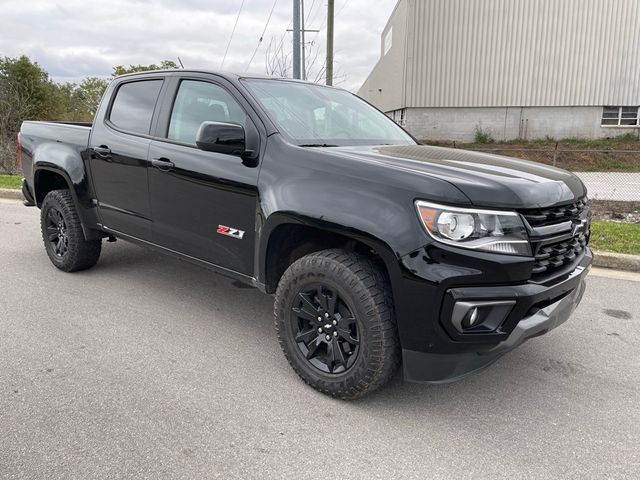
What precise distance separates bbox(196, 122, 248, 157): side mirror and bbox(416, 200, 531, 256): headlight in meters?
1.30

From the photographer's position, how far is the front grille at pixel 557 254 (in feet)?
8.24

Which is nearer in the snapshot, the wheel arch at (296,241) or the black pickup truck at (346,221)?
the black pickup truck at (346,221)

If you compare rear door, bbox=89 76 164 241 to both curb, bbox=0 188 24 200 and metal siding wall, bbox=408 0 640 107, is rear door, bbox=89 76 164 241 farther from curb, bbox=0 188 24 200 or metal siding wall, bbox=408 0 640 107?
metal siding wall, bbox=408 0 640 107

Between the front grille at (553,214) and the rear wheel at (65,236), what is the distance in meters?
3.94

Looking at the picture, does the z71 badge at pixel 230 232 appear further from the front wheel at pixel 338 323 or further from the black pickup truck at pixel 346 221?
the front wheel at pixel 338 323

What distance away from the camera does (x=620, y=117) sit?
2759 centimetres

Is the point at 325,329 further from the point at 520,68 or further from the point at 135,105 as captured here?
the point at 520,68

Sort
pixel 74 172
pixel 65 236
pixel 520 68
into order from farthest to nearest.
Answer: pixel 520 68
pixel 65 236
pixel 74 172

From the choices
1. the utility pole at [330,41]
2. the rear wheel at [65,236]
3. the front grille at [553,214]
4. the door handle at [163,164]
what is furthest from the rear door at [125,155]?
the utility pole at [330,41]

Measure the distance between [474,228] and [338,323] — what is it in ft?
2.93

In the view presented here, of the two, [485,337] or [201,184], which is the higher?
[201,184]

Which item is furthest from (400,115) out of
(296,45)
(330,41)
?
(296,45)

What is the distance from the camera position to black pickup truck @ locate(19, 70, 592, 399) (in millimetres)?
2398

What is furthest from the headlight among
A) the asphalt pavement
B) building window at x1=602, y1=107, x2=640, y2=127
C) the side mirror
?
building window at x1=602, y1=107, x2=640, y2=127
